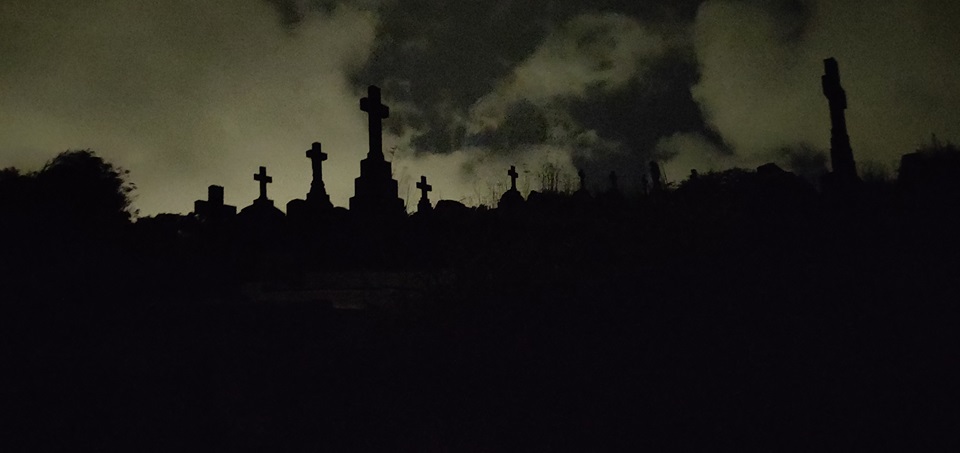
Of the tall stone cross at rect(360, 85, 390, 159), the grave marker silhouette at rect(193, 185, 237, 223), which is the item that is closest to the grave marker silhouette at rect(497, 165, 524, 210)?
the tall stone cross at rect(360, 85, 390, 159)

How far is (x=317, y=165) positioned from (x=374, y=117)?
226 centimetres

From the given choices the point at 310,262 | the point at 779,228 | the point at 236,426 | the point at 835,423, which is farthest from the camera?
the point at 310,262

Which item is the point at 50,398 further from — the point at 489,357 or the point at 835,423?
the point at 835,423

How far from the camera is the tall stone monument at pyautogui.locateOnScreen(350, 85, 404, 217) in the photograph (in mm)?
12586

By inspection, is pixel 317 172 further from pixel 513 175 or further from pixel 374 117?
pixel 513 175

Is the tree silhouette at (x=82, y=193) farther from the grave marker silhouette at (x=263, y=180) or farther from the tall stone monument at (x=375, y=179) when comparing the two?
the grave marker silhouette at (x=263, y=180)

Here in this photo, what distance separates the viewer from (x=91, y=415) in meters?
5.73

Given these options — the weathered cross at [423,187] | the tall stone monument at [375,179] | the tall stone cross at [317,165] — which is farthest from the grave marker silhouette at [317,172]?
the weathered cross at [423,187]

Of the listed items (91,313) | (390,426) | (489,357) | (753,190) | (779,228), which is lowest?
(390,426)

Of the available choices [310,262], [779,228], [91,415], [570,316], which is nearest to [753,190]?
[779,228]

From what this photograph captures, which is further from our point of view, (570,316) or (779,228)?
(779,228)

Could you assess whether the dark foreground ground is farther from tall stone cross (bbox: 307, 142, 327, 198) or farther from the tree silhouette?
tall stone cross (bbox: 307, 142, 327, 198)

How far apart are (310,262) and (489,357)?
5.55m

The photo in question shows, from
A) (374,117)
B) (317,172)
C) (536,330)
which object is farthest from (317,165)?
(536,330)
